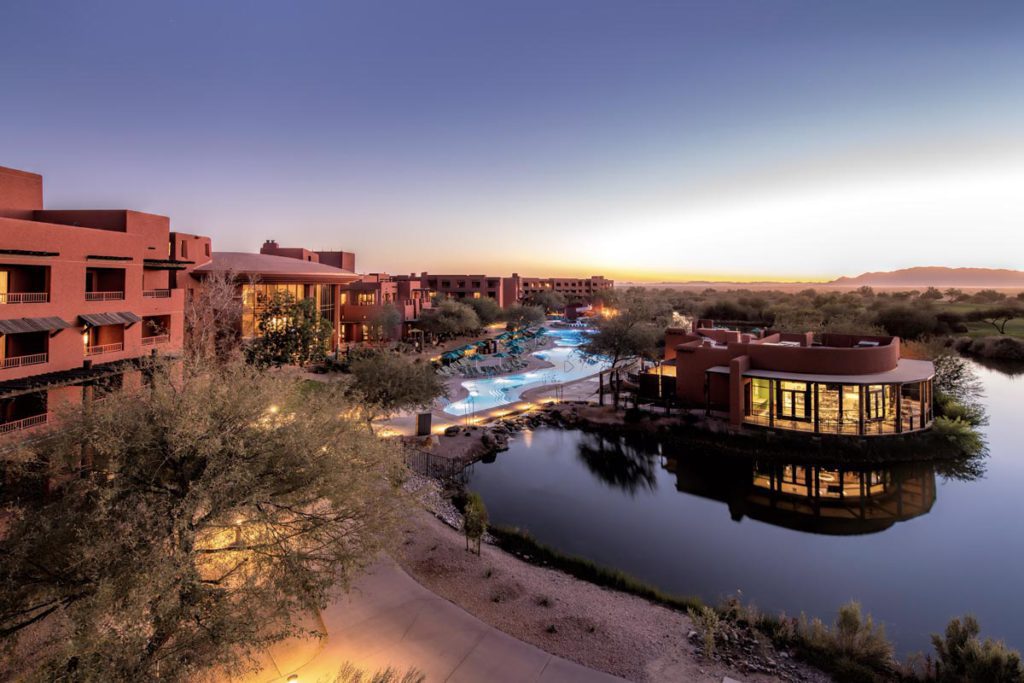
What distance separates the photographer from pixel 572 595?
9820mm

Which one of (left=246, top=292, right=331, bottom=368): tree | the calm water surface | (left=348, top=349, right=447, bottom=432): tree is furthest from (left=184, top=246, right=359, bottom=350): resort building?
the calm water surface

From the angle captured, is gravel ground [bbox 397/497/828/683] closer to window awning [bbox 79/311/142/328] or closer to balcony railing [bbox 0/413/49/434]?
balcony railing [bbox 0/413/49/434]

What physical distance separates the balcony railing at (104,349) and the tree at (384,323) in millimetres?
23122

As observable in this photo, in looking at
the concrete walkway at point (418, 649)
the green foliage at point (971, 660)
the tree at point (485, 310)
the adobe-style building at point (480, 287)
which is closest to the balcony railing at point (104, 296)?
the concrete walkway at point (418, 649)

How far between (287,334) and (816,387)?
26.2 meters

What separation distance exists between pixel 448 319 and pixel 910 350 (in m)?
36.4

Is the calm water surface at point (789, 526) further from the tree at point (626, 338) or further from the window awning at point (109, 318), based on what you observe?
the window awning at point (109, 318)

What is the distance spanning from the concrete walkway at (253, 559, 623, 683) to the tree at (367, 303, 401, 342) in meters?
34.0

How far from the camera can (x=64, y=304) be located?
1527 cm

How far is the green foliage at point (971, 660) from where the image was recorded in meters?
7.30

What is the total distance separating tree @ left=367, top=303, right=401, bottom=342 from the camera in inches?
1619

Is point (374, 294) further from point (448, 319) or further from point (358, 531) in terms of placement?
point (358, 531)

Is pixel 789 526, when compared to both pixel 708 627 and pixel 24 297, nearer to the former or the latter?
pixel 708 627

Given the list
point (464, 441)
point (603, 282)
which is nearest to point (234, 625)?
point (464, 441)
